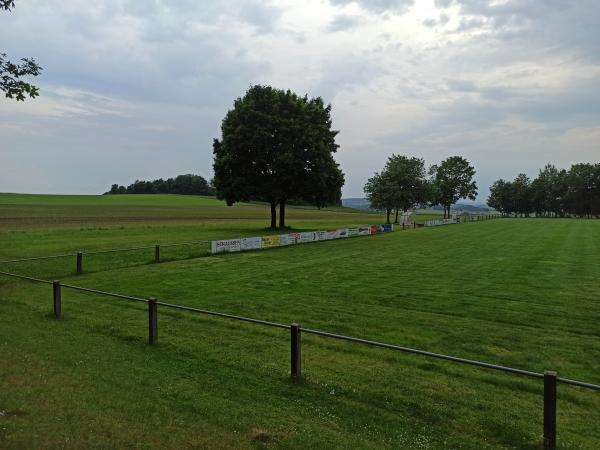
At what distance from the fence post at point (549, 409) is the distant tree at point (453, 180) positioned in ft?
355

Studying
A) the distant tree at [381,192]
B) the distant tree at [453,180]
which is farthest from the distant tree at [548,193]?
the distant tree at [381,192]

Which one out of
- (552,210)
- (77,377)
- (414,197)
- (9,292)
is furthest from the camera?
(552,210)

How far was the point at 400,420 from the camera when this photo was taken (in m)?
6.51

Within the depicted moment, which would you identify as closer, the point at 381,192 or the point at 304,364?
the point at 304,364

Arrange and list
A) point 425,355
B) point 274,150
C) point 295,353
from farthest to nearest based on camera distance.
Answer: point 274,150 < point 295,353 < point 425,355

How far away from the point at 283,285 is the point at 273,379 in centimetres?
981

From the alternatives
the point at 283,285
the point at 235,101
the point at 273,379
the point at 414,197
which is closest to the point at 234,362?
the point at 273,379

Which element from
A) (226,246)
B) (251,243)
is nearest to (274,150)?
(251,243)

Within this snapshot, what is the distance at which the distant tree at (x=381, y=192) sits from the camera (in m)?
72.6

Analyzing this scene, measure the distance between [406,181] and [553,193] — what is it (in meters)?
98.5

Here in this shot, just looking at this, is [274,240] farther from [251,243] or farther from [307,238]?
[307,238]

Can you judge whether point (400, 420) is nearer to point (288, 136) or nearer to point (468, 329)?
point (468, 329)

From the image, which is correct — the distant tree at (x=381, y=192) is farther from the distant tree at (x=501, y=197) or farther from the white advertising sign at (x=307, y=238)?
the distant tree at (x=501, y=197)

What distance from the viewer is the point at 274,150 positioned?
142ft
